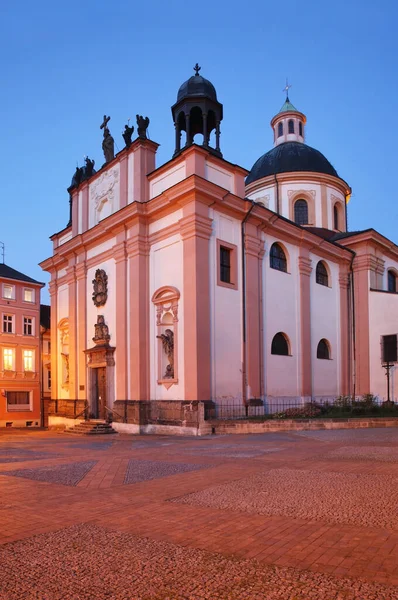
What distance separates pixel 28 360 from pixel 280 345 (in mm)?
24751

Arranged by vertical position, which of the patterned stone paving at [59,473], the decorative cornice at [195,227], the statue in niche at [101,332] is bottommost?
the patterned stone paving at [59,473]

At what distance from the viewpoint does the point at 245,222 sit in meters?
22.4

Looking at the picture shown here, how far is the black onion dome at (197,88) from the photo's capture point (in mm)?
23578

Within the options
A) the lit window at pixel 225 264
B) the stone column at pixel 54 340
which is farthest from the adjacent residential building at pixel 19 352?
the lit window at pixel 225 264

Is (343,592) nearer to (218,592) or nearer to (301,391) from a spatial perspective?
(218,592)

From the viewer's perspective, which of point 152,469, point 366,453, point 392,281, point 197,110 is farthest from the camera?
point 392,281

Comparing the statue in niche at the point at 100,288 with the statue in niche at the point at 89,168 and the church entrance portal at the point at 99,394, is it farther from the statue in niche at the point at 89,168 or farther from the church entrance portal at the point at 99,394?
the statue in niche at the point at 89,168

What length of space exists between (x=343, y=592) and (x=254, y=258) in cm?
1940

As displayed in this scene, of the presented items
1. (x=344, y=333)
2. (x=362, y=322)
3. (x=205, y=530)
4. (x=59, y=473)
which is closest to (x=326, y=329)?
(x=344, y=333)

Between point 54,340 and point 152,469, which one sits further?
point 54,340

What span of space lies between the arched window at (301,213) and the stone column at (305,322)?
660 centimetres

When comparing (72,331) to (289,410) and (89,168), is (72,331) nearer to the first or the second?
(89,168)

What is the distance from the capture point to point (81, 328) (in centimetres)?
2719

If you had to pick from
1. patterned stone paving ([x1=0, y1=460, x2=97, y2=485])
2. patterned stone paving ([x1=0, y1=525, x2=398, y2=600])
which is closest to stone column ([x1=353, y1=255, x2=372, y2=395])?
patterned stone paving ([x1=0, y1=460, x2=97, y2=485])
